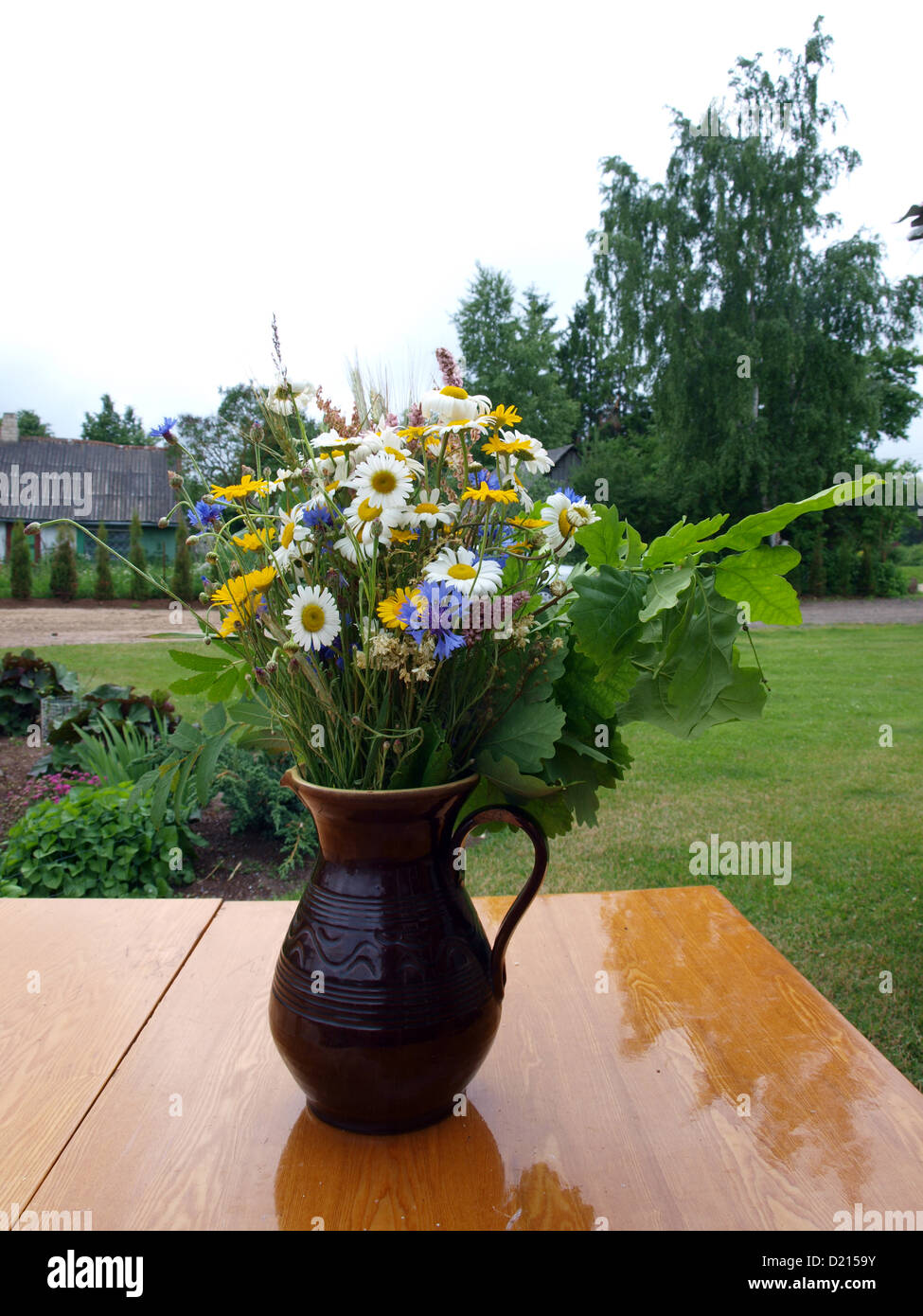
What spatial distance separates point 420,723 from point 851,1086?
0.71 meters

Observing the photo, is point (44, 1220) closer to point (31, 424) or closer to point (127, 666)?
point (127, 666)

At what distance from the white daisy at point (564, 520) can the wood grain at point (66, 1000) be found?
0.85 metres

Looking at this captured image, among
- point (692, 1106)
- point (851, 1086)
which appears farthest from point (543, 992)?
point (851, 1086)

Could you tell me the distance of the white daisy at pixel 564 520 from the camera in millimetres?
912

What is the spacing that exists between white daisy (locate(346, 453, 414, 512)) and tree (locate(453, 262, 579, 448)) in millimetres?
22865

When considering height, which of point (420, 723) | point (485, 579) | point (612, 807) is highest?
point (485, 579)

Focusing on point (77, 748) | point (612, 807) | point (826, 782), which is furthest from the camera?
point (826, 782)

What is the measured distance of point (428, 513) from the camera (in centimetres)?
86

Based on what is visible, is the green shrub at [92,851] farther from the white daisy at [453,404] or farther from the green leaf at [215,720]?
the white daisy at [453,404]

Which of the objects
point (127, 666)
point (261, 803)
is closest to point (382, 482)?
point (261, 803)

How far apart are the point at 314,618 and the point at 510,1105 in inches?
24.9

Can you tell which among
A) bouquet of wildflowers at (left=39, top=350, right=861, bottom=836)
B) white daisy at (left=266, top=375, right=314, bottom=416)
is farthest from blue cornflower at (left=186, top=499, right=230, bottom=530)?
white daisy at (left=266, top=375, right=314, bottom=416)

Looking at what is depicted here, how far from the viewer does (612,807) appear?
4.73m
